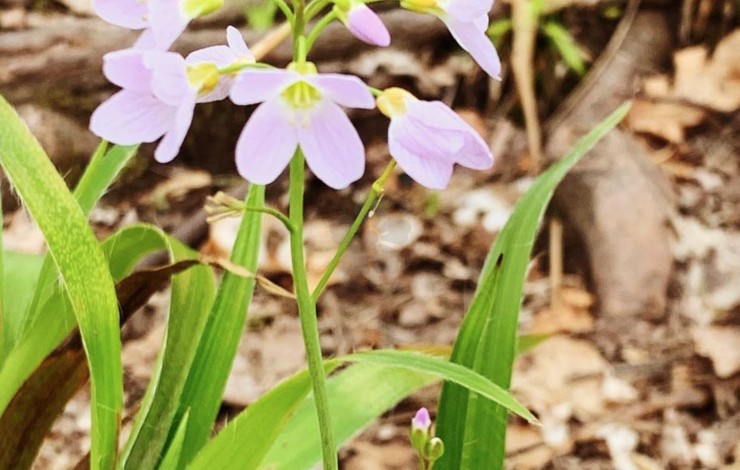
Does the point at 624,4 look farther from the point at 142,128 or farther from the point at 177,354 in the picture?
the point at 142,128

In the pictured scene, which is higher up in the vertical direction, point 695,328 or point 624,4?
point 624,4

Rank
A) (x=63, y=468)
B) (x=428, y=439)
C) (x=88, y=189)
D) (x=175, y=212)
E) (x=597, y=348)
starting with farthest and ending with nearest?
1. (x=175, y=212)
2. (x=597, y=348)
3. (x=63, y=468)
4. (x=88, y=189)
5. (x=428, y=439)

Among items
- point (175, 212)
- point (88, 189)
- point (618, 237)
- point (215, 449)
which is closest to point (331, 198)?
point (175, 212)

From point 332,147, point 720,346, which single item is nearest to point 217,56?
point 332,147

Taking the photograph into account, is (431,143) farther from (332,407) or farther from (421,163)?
(332,407)

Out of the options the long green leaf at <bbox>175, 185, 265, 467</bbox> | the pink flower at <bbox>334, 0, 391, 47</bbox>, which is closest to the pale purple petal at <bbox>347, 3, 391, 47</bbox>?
the pink flower at <bbox>334, 0, 391, 47</bbox>

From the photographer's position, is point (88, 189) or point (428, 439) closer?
point (428, 439)

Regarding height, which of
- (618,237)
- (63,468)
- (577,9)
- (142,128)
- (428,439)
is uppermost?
(142,128)
